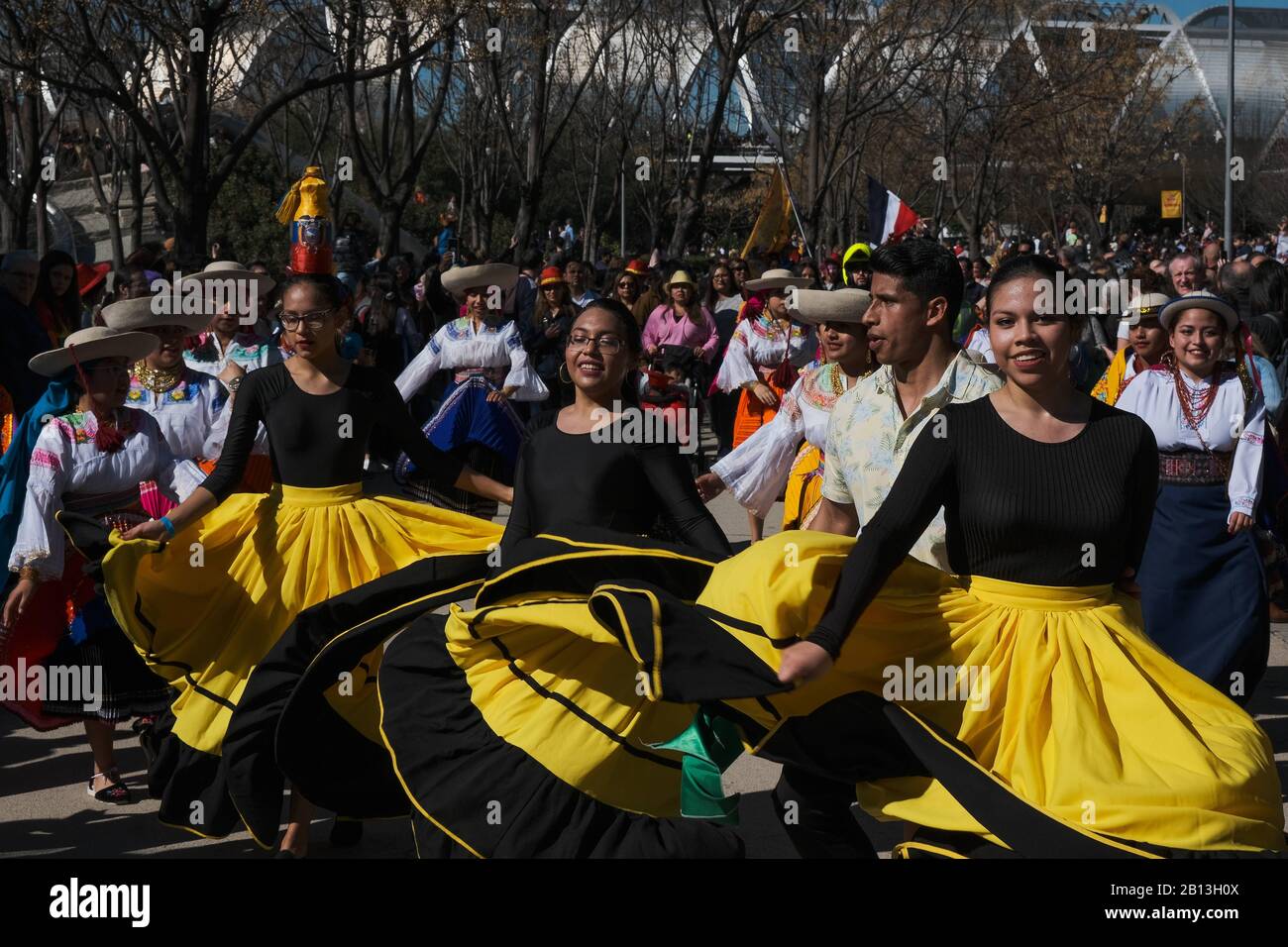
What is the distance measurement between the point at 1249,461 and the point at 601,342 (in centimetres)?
258

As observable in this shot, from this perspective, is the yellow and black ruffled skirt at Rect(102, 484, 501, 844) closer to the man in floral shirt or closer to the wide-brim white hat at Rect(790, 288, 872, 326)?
the man in floral shirt

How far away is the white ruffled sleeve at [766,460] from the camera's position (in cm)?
670

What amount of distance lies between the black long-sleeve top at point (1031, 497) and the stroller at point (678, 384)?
6.02 meters

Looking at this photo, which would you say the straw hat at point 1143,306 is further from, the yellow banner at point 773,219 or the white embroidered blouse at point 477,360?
the yellow banner at point 773,219

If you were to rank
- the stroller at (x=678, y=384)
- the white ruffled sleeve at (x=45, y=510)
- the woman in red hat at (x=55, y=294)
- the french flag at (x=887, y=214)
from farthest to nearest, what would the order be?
the french flag at (x=887, y=214)
the stroller at (x=678, y=384)
the woman in red hat at (x=55, y=294)
the white ruffled sleeve at (x=45, y=510)

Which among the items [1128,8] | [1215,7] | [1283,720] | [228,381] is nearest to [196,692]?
[228,381]

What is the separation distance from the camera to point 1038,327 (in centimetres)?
367

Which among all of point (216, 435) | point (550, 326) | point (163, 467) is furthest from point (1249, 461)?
point (550, 326)

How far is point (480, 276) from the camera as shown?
31.1 ft

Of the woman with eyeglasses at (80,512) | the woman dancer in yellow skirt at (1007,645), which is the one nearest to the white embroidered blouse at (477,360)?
the woman with eyeglasses at (80,512)

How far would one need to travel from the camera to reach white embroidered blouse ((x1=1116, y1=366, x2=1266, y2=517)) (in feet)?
19.2

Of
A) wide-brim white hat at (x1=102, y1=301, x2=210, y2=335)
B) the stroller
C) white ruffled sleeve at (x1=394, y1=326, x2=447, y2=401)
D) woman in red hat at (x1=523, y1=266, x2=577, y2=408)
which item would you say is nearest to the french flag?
the stroller
